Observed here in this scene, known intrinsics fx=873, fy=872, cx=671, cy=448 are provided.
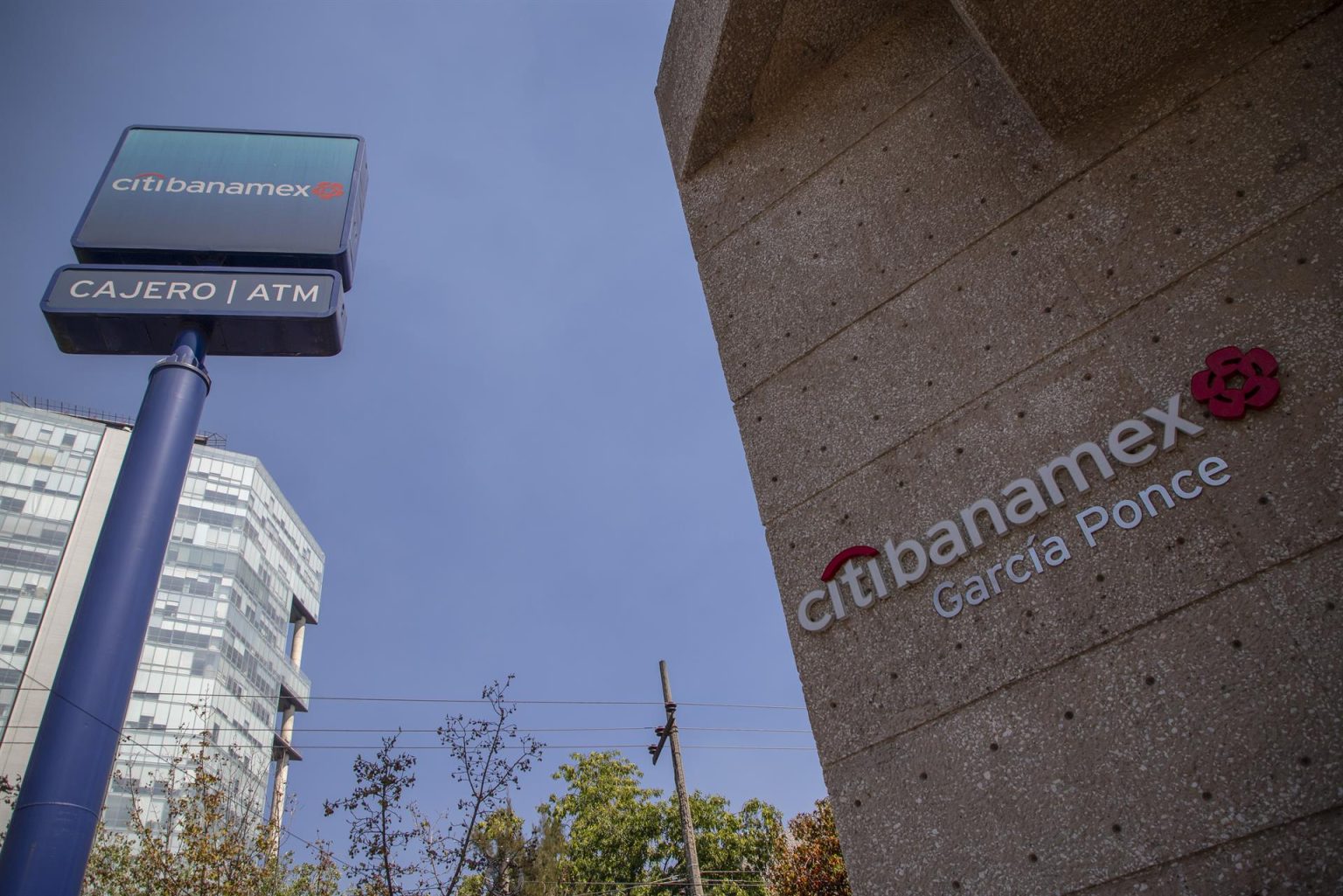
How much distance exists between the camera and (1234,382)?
3.94 meters

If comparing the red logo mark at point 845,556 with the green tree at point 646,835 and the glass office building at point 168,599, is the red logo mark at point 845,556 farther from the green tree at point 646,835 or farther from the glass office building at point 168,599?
the glass office building at point 168,599

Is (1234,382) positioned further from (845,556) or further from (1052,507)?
(845,556)

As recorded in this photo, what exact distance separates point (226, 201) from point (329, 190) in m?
1.40

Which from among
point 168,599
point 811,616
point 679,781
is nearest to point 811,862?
point 679,781

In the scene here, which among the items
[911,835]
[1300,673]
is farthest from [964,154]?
[911,835]

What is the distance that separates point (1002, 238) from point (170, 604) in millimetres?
60108

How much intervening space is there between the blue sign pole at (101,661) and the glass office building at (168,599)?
143ft

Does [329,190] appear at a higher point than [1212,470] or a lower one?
higher

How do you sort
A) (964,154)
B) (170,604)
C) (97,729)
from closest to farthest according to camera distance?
(964,154)
(97,729)
(170,604)

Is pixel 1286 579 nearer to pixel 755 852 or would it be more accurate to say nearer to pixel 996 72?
pixel 996 72

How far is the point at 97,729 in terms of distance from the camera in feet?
23.5

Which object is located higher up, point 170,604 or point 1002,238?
point 170,604

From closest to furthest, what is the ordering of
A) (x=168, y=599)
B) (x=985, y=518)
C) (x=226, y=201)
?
(x=985, y=518) < (x=226, y=201) < (x=168, y=599)

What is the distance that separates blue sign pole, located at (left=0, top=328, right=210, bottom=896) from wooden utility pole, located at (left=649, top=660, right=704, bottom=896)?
34.2ft
